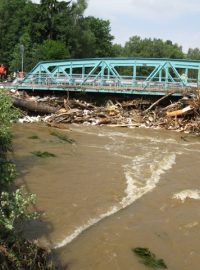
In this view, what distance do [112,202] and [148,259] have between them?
124 inches

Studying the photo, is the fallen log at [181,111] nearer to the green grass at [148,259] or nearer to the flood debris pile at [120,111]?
the flood debris pile at [120,111]

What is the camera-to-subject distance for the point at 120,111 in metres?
31.2

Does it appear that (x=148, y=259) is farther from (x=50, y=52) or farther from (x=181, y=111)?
(x=50, y=52)

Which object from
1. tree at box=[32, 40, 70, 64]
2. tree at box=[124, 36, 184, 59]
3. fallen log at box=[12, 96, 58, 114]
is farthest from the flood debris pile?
tree at box=[124, 36, 184, 59]

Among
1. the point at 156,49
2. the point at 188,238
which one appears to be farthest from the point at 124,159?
the point at 156,49

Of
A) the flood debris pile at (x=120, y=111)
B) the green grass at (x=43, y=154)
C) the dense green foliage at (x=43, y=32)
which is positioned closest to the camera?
the green grass at (x=43, y=154)

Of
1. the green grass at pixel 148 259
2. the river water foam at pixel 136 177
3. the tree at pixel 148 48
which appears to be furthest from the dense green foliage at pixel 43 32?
the green grass at pixel 148 259

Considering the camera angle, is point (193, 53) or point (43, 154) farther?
point (193, 53)

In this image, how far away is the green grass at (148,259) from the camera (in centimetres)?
826

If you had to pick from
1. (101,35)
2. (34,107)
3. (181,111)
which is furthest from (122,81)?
(101,35)

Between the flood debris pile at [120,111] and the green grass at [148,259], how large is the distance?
17896mm

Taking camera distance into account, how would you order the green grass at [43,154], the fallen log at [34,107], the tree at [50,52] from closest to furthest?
1. the green grass at [43,154]
2. the fallen log at [34,107]
3. the tree at [50,52]

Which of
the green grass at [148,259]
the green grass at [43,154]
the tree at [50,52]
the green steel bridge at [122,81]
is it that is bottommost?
the green grass at [148,259]

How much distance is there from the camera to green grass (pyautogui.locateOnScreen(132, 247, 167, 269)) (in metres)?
8.26
